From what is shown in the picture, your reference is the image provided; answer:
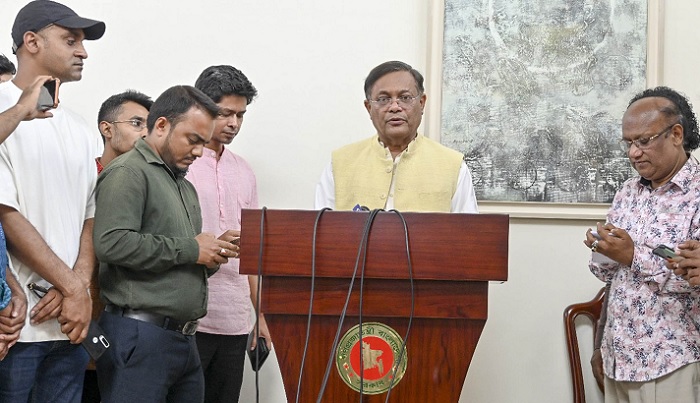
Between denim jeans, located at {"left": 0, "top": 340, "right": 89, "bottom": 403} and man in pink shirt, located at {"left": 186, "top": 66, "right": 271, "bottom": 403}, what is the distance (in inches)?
24.8

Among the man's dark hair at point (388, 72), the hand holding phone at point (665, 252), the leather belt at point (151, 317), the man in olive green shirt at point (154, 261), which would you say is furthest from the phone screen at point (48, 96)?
the hand holding phone at point (665, 252)

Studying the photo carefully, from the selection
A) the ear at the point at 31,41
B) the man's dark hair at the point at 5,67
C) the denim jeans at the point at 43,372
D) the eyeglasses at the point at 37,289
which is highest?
the man's dark hair at the point at 5,67

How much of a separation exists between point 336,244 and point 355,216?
71 millimetres

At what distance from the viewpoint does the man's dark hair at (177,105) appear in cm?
220

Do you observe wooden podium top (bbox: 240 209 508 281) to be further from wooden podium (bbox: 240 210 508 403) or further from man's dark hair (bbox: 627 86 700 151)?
man's dark hair (bbox: 627 86 700 151)

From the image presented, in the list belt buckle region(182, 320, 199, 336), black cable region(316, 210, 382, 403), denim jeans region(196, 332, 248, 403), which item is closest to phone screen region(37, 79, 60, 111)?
belt buckle region(182, 320, 199, 336)

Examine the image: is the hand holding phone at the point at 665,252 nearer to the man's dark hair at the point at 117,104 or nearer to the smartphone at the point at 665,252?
the smartphone at the point at 665,252

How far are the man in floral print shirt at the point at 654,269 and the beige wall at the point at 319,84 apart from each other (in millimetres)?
745

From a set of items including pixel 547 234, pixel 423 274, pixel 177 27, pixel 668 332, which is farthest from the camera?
pixel 177 27

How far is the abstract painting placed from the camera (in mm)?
3143

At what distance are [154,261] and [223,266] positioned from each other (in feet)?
2.53

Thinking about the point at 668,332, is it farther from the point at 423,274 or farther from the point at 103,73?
the point at 103,73

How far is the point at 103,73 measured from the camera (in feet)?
11.2

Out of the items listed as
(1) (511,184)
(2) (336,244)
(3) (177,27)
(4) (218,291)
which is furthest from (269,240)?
(3) (177,27)
